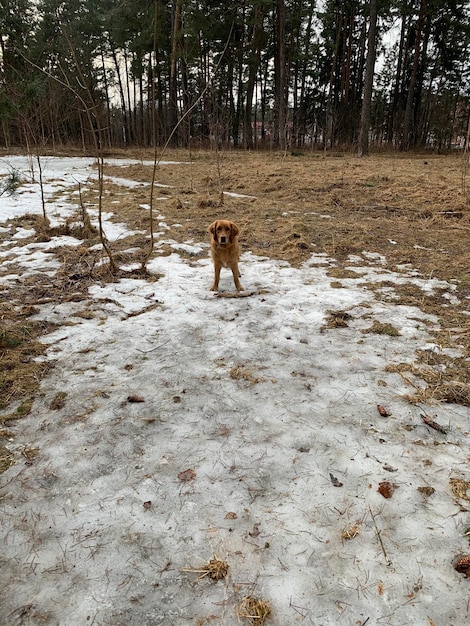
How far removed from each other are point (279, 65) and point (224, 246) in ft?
66.4

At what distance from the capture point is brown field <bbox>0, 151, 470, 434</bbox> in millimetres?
3168

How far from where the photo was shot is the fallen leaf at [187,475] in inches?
81.1

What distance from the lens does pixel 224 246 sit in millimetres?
4535

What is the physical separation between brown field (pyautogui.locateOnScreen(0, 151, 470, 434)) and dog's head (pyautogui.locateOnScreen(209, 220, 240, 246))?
1.52m

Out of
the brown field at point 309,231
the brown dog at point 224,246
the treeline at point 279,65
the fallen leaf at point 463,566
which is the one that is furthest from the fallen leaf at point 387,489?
the treeline at point 279,65

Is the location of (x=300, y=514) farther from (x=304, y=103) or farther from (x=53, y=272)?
(x=304, y=103)

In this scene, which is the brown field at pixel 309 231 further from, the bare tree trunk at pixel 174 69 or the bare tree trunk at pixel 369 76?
the bare tree trunk at pixel 174 69

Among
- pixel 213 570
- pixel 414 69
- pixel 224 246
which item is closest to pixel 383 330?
pixel 224 246

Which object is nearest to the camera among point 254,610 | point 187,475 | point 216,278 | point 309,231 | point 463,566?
point 254,610

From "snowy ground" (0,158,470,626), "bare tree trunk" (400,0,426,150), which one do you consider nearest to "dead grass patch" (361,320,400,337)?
"snowy ground" (0,158,470,626)

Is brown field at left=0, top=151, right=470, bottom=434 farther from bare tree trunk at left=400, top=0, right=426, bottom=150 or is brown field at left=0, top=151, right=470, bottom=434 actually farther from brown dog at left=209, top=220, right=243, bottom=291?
bare tree trunk at left=400, top=0, right=426, bottom=150

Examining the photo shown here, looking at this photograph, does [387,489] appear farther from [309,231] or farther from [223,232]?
[309,231]

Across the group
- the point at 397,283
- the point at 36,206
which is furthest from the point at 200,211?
the point at 397,283

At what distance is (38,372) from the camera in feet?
9.82
